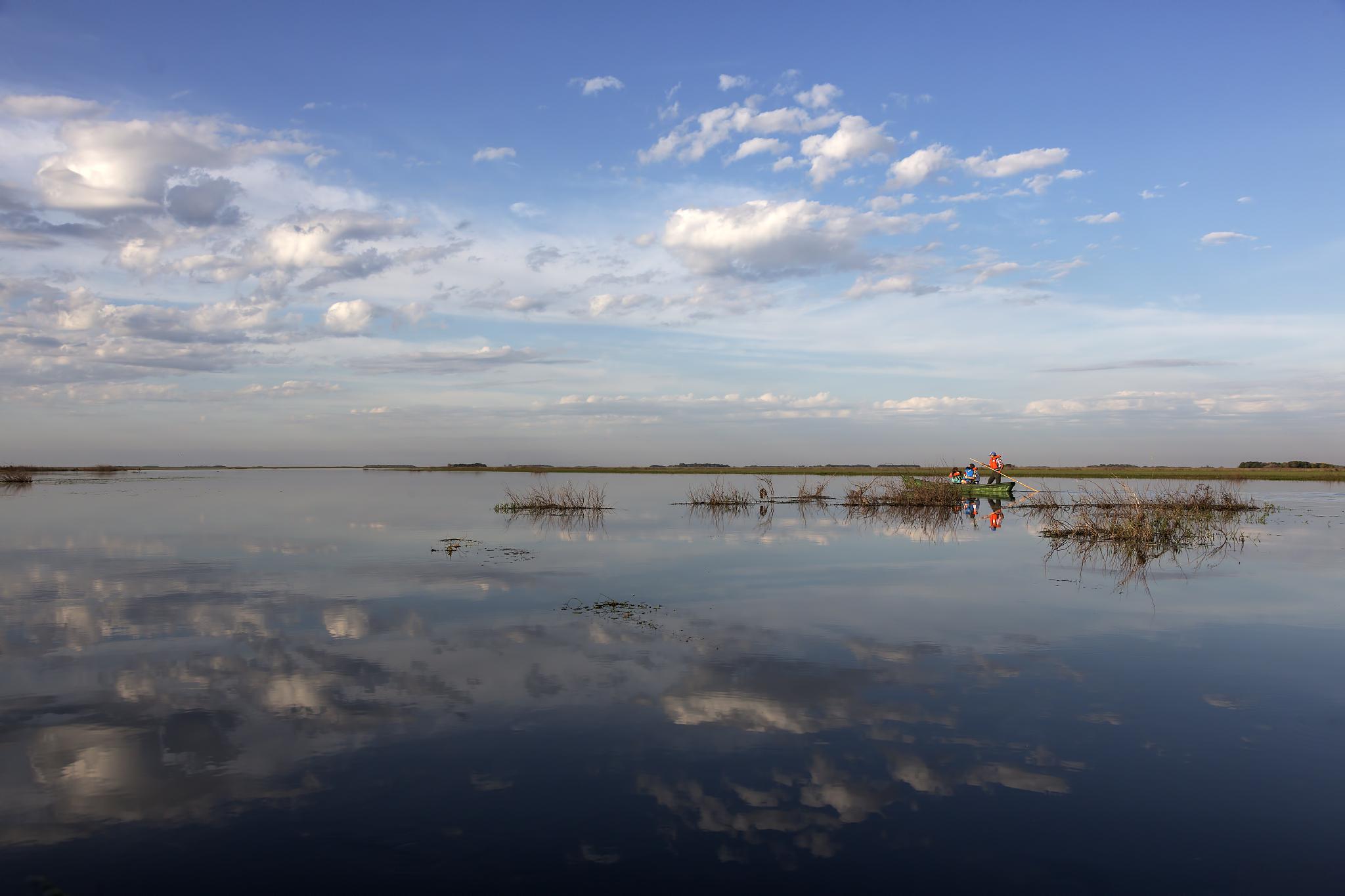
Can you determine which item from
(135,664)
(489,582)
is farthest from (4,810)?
(489,582)

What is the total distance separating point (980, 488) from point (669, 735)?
139 feet

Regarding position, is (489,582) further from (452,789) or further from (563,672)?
(452,789)

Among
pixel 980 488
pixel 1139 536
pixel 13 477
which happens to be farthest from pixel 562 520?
pixel 13 477

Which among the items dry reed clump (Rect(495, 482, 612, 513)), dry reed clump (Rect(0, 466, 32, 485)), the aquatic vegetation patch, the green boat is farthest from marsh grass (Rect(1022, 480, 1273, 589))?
dry reed clump (Rect(0, 466, 32, 485))

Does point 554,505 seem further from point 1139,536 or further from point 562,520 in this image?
point 1139,536

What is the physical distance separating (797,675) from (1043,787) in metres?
3.94

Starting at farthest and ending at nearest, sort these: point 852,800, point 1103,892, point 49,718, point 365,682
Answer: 1. point 365,682
2. point 49,718
3. point 852,800
4. point 1103,892

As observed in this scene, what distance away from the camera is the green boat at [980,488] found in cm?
4444

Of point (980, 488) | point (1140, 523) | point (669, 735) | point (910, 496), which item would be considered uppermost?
point (980, 488)

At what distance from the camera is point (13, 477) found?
248 feet

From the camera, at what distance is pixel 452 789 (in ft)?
23.0

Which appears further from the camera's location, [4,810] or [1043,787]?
[1043,787]

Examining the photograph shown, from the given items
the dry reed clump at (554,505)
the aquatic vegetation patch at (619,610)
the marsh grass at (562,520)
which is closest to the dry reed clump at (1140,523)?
the marsh grass at (562,520)

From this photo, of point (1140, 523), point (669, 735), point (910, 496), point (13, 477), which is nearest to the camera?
point (669, 735)
